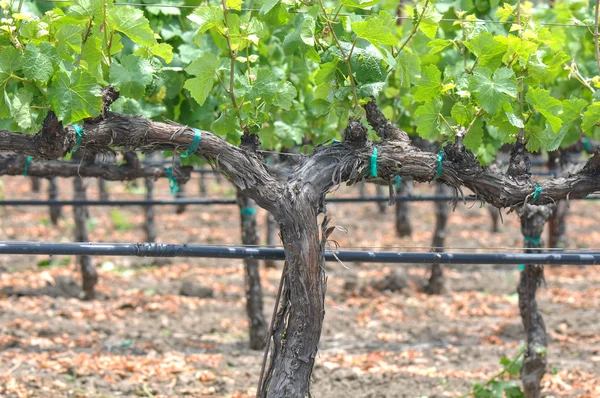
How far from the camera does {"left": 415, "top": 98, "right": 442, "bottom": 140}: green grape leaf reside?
3496mm

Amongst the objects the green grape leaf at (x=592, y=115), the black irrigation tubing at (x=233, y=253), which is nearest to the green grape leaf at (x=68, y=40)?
the black irrigation tubing at (x=233, y=253)

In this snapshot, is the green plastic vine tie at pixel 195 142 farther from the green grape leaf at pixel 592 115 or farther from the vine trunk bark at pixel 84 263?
the vine trunk bark at pixel 84 263

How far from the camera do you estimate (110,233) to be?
1305cm

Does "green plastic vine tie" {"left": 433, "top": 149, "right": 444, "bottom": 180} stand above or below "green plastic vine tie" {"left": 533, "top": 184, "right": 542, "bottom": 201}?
above

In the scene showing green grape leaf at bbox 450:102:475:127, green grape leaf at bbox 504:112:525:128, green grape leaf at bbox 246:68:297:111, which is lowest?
green grape leaf at bbox 504:112:525:128

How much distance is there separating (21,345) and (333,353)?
8.84 ft

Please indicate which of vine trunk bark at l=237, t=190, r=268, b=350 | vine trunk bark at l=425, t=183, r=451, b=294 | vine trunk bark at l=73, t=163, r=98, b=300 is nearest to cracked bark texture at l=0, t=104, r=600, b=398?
vine trunk bark at l=237, t=190, r=268, b=350

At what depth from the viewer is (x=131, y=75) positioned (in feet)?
11.2

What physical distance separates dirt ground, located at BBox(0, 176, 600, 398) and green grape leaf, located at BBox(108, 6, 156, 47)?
1426 mm

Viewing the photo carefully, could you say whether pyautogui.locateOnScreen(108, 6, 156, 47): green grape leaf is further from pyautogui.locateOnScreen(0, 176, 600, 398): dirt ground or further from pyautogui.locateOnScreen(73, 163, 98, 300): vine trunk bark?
pyautogui.locateOnScreen(73, 163, 98, 300): vine trunk bark

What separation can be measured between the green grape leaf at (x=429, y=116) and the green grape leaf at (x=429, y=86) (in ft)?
0.10

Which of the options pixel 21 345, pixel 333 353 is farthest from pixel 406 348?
pixel 21 345

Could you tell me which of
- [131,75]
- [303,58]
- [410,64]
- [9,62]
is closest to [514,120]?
[410,64]

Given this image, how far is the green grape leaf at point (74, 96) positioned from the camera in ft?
9.96
